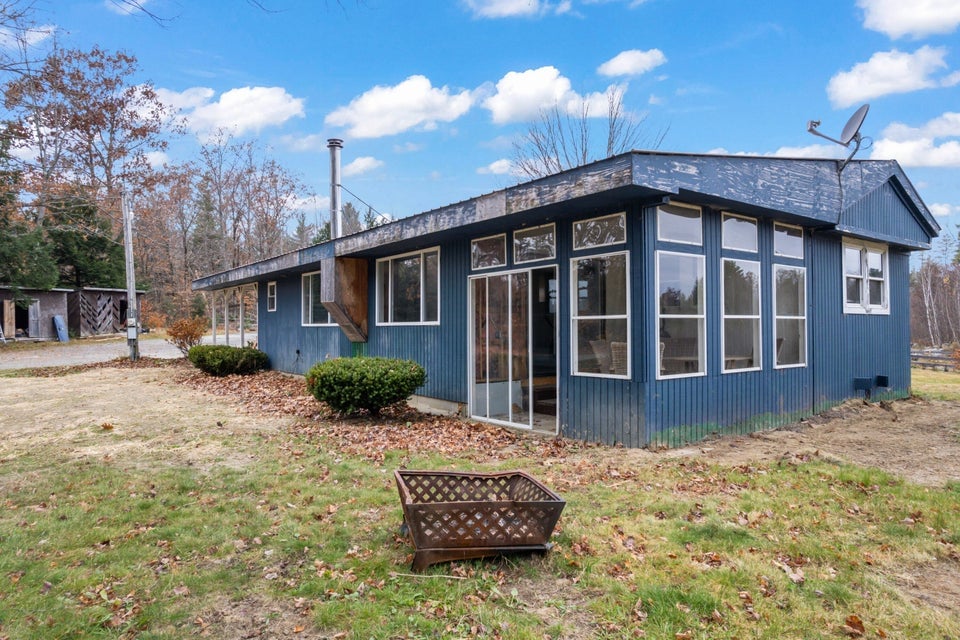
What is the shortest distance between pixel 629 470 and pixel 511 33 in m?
9.08

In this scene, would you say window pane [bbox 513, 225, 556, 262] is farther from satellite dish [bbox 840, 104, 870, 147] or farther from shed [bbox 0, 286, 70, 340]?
shed [bbox 0, 286, 70, 340]

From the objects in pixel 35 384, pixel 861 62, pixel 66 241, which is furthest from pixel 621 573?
pixel 66 241

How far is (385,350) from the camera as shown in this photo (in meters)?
10.1

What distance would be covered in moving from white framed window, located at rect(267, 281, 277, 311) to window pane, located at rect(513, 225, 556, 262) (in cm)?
962

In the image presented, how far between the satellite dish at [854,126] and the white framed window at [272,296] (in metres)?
13.0

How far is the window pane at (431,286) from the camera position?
8.77 m

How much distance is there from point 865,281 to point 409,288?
7690 mm

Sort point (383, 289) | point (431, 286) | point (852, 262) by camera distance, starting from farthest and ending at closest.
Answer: point (383, 289) → point (431, 286) → point (852, 262)

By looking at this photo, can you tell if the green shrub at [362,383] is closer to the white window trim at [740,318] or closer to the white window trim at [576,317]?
the white window trim at [576,317]

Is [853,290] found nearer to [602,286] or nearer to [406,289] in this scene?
[602,286]

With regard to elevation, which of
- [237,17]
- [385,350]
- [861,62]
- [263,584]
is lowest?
[263,584]

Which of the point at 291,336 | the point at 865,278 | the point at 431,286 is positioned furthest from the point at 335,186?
the point at 865,278

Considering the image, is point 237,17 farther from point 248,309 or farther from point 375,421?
point 248,309

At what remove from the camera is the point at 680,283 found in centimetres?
616
